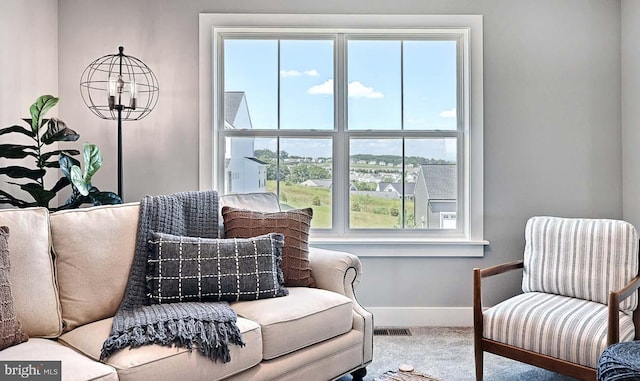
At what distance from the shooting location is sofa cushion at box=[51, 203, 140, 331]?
1.95m

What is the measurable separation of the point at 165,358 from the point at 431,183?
7.48 ft

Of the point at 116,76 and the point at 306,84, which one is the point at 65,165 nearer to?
the point at 116,76

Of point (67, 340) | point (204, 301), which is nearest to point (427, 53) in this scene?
point (204, 301)

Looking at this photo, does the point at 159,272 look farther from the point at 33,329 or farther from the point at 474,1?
the point at 474,1

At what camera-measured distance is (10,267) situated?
1737 mm

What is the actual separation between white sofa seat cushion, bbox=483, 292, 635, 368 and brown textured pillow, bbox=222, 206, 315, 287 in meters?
0.96

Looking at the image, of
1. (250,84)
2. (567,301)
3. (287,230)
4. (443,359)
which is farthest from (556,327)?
(250,84)

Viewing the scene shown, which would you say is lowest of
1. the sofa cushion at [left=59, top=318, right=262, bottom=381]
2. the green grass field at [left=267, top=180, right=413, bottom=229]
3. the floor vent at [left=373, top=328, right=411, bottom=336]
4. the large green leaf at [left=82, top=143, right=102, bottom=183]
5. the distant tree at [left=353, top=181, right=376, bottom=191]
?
the floor vent at [left=373, top=328, right=411, bottom=336]

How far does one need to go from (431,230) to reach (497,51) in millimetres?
1325

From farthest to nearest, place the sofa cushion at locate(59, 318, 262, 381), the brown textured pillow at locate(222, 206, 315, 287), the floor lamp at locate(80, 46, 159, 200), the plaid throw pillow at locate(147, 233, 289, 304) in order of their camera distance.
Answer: the floor lamp at locate(80, 46, 159, 200) → the brown textured pillow at locate(222, 206, 315, 287) → the plaid throw pillow at locate(147, 233, 289, 304) → the sofa cushion at locate(59, 318, 262, 381)

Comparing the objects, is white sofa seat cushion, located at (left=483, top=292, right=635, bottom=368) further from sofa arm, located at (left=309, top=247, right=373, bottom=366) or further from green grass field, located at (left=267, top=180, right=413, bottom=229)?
green grass field, located at (left=267, top=180, right=413, bottom=229)

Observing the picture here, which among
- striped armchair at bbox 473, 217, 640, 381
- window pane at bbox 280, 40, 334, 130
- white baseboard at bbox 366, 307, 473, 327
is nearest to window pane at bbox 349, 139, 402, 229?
window pane at bbox 280, 40, 334, 130

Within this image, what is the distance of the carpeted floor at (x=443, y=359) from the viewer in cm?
245

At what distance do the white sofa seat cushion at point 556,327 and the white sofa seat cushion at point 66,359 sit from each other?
1.74 meters
